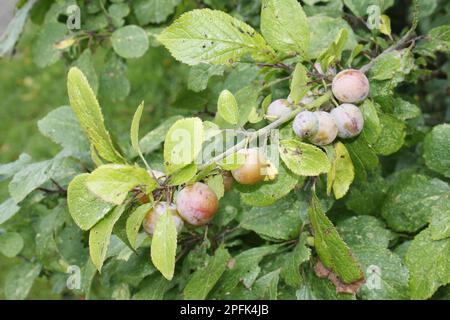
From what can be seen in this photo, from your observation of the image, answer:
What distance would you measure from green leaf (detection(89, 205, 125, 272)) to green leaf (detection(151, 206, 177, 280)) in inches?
2.1

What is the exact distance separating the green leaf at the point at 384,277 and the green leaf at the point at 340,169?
142mm

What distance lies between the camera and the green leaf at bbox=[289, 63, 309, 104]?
2.42ft

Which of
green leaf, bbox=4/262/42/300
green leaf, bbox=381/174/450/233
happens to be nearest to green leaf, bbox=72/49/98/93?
green leaf, bbox=4/262/42/300

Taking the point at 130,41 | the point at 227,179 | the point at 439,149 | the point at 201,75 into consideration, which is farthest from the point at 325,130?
the point at 130,41

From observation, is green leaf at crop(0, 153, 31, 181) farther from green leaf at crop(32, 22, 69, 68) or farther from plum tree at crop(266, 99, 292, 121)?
plum tree at crop(266, 99, 292, 121)

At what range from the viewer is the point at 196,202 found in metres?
0.68

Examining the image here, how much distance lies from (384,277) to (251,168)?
31cm

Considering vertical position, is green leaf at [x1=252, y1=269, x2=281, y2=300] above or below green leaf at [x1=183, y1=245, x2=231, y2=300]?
below

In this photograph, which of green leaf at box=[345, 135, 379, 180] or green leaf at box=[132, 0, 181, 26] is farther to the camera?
green leaf at box=[132, 0, 181, 26]

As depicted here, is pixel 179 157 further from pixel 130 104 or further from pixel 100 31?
pixel 130 104

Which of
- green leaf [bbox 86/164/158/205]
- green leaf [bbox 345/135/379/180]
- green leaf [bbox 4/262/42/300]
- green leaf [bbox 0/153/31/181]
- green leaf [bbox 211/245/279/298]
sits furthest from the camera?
green leaf [bbox 4/262/42/300]

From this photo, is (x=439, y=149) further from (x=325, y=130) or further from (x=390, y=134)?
(x=325, y=130)
